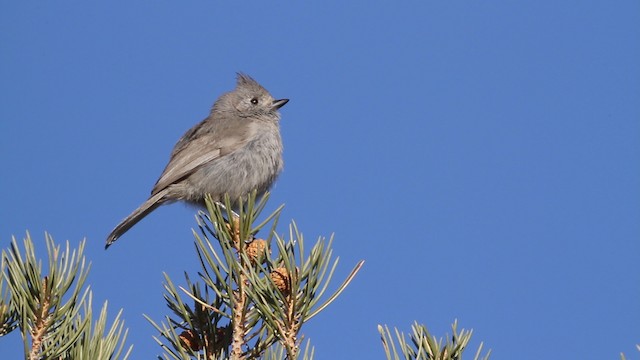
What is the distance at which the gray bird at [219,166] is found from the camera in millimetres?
6398

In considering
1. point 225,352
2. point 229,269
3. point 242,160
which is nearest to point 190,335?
point 225,352

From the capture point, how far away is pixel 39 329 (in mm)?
2055

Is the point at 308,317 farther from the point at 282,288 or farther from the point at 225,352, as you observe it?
the point at 225,352

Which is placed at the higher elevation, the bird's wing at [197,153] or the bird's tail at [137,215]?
the bird's wing at [197,153]

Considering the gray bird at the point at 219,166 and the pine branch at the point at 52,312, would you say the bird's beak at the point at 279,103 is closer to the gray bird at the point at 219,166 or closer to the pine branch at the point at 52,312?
the gray bird at the point at 219,166

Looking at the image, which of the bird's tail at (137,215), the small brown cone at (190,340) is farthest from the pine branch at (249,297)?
the bird's tail at (137,215)

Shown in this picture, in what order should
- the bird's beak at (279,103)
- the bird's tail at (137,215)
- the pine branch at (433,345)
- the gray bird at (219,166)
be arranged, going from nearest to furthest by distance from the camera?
the pine branch at (433,345) → the bird's tail at (137,215) → the gray bird at (219,166) → the bird's beak at (279,103)

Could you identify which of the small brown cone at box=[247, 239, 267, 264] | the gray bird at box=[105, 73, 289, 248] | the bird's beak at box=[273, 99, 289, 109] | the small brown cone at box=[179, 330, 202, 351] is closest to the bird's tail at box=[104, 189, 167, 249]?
the gray bird at box=[105, 73, 289, 248]

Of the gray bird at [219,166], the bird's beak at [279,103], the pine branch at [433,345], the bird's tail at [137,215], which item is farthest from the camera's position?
the bird's beak at [279,103]

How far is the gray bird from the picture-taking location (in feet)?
21.0

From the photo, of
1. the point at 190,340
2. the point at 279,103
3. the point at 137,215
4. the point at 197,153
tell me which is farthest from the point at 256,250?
the point at 279,103

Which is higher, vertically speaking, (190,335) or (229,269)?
(229,269)

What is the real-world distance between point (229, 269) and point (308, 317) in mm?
306

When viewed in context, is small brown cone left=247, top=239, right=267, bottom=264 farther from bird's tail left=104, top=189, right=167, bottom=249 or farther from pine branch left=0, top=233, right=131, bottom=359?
bird's tail left=104, top=189, right=167, bottom=249
